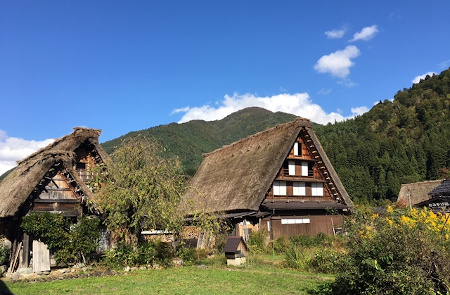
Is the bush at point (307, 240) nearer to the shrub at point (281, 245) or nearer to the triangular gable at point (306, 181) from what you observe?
the shrub at point (281, 245)

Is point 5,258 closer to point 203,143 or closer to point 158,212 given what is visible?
point 158,212

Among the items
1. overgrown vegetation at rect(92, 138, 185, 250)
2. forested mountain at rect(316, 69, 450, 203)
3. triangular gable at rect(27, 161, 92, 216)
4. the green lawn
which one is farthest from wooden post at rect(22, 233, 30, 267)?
forested mountain at rect(316, 69, 450, 203)

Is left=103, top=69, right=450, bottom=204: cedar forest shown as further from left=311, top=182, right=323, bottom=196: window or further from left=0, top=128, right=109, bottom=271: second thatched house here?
left=0, top=128, right=109, bottom=271: second thatched house

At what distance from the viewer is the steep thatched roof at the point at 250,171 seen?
24.1 metres

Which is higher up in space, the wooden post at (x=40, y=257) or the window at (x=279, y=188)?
the window at (x=279, y=188)

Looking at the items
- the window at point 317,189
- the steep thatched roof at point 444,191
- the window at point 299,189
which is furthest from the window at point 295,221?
the steep thatched roof at point 444,191

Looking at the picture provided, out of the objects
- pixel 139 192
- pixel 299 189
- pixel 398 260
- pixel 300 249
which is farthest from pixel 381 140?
pixel 398 260

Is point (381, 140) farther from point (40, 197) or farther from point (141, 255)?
point (40, 197)

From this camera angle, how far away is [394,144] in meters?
81.7

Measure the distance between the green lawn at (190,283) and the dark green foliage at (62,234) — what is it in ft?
7.87

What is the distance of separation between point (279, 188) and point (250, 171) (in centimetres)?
238

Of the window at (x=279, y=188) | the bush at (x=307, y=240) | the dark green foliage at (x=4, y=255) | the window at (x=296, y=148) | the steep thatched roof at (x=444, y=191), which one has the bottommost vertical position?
the bush at (x=307, y=240)

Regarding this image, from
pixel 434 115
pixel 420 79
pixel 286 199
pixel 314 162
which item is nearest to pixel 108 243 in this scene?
pixel 286 199

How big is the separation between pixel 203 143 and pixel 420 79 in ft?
248
